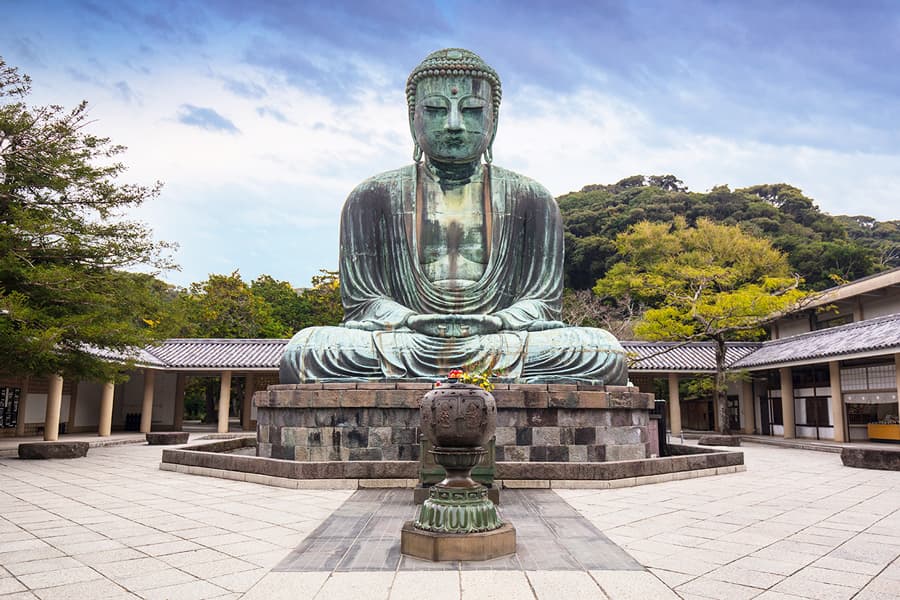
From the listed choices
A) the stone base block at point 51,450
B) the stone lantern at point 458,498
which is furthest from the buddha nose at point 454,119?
the stone base block at point 51,450

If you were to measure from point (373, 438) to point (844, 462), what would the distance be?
27.3 feet

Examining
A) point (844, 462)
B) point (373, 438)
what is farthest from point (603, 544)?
point (844, 462)

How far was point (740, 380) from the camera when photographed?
74.8 ft

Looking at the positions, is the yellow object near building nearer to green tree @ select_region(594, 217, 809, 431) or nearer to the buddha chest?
green tree @ select_region(594, 217, 809, 431)

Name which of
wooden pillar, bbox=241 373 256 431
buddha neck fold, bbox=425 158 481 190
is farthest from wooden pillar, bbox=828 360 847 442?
wooden pillar, bbox=241 373 256 431

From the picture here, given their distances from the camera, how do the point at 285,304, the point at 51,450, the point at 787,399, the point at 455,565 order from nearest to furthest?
1. the point at 455,565
2. the point at 51,450
3. the point at 787,399
4. the point at 285,304

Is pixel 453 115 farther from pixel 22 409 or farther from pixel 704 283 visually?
pixel 22 409

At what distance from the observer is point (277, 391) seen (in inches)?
320

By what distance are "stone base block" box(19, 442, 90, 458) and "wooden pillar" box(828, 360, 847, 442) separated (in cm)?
1812

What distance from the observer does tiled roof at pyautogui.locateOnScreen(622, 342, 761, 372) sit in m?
21.8

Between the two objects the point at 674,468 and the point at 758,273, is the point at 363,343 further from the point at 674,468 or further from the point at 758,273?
the point at 758,273

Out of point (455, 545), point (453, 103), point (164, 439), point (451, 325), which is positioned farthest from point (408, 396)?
point (164, 439)

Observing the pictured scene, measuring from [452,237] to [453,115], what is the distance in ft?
5.71

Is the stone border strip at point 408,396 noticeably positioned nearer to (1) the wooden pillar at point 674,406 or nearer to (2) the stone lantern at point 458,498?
(2) the stone lantern at point 458,498
